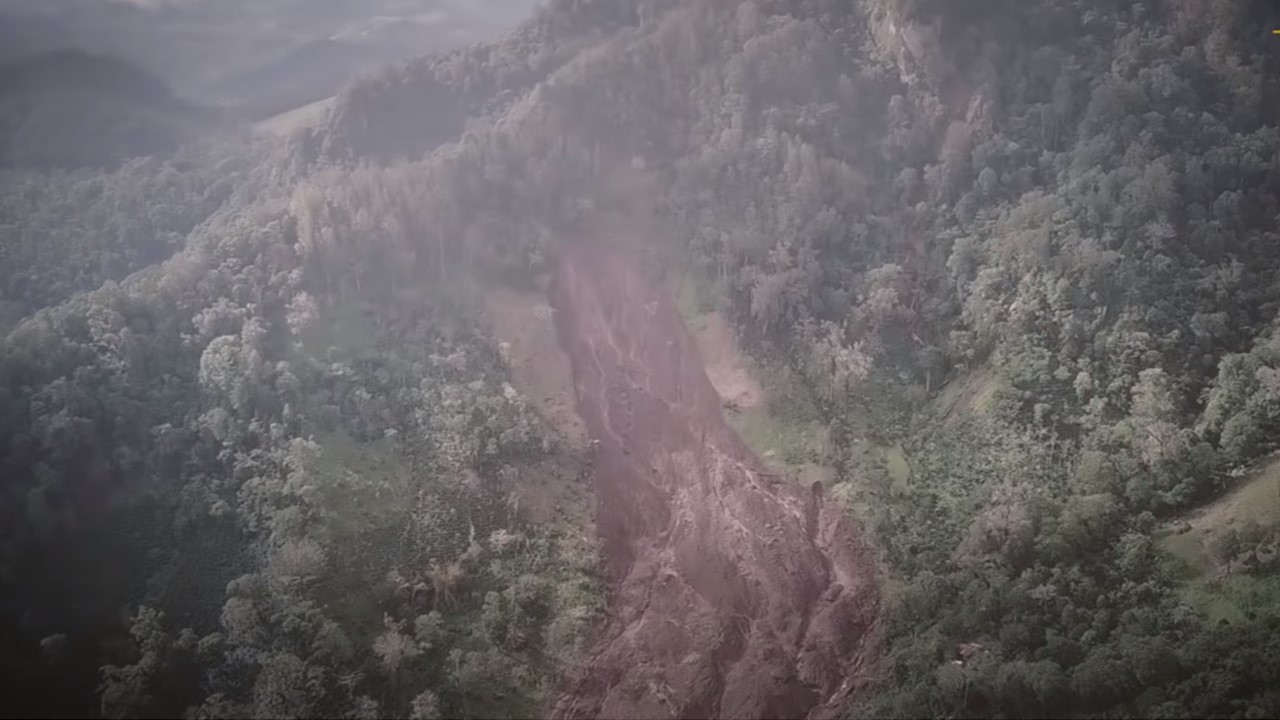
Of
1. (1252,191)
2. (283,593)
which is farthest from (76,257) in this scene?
(1252,191)

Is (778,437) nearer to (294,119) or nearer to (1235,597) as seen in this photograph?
(1235,597)

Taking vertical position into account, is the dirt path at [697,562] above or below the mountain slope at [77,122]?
below

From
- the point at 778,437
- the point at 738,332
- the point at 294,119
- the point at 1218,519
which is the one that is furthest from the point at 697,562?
the point at 294,119

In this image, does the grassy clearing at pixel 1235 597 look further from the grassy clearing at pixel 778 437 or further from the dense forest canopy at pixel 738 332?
the grassy clearing at pixel 778 437

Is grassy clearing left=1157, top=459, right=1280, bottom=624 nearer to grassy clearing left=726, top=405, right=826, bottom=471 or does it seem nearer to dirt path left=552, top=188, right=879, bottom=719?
dirt path left=552, top=188, right=879, bottom=719

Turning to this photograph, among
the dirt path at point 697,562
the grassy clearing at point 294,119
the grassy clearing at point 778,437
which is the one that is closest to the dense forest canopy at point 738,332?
the grassy clearing at point 778,437

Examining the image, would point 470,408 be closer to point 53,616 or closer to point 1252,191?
point 53,616
